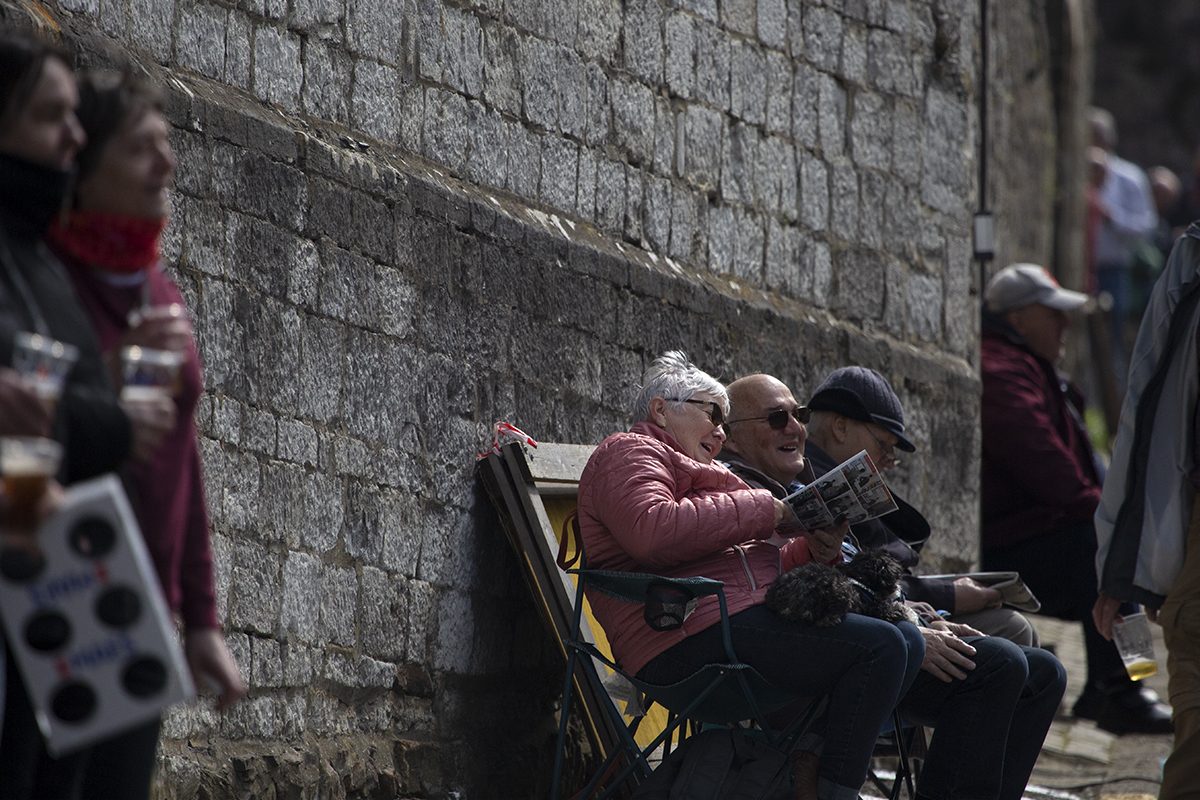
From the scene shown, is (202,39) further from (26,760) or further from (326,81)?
(26,760)

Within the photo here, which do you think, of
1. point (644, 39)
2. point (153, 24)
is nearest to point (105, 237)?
point (153, 24)

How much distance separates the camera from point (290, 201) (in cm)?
398

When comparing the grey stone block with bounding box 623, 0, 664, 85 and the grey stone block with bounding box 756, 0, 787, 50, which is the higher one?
the grey stone block with bounding box 756, 0, 787, 50

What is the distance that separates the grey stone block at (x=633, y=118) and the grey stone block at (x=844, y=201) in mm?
1240

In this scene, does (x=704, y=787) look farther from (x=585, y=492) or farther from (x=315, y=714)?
(x=315, y=714)

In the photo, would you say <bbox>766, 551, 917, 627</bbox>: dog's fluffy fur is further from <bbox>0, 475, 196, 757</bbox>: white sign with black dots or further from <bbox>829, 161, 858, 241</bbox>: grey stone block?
<bbox>829, 161, 858, 241</bbox>: grey stone block

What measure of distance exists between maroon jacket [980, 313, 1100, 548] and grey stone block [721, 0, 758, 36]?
165 centimetres

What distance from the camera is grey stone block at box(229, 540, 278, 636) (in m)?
3.77

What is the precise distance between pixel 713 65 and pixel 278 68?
225 cm

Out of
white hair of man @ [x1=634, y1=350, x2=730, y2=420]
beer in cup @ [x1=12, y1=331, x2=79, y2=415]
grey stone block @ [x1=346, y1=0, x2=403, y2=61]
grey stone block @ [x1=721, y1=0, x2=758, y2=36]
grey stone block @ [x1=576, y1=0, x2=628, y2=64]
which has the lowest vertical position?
beer in cup @ [x1=12, y1=331, x2=79, y2=415]

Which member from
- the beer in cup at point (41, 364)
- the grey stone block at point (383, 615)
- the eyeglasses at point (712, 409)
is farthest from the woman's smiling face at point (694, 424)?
the beer in cup at point (41, 364)

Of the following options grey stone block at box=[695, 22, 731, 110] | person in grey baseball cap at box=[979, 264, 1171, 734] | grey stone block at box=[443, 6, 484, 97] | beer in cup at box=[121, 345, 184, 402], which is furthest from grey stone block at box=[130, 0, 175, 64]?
person in grey baseball cap at box=[979, 264, 1171, 734]

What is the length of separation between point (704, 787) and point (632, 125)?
267 centimetres

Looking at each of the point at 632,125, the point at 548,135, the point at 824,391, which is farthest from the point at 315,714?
the point at 632,125
